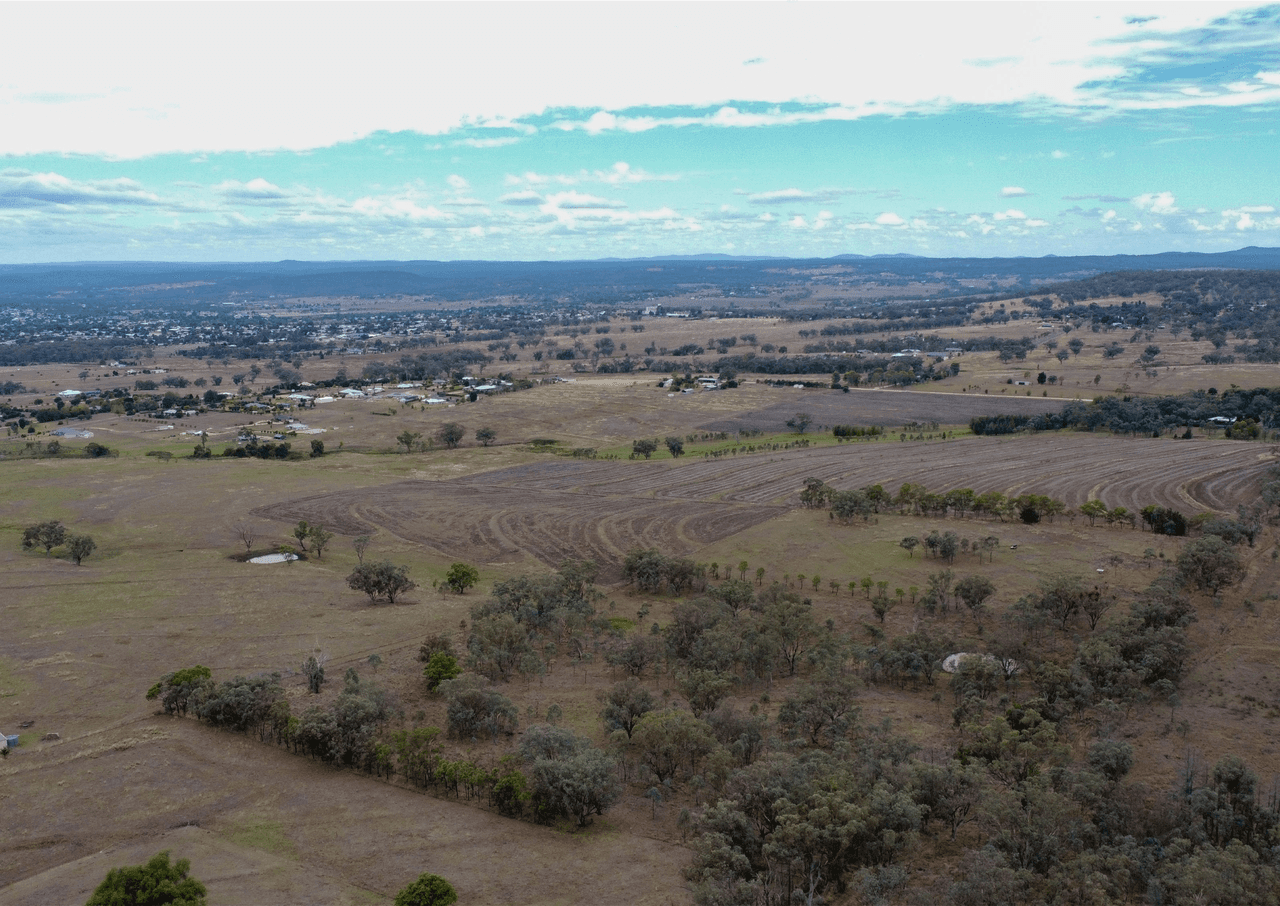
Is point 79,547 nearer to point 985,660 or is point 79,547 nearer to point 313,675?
point 313,675

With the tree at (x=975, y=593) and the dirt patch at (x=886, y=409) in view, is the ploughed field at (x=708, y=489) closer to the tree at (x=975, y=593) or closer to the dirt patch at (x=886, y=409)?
the dirt patch at (x=886, y=409)

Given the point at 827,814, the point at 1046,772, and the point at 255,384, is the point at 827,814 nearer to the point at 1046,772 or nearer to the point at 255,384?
the point at 1046,772

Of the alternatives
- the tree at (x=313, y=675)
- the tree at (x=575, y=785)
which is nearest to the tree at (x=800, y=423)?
the tree at (x=313, y=675)

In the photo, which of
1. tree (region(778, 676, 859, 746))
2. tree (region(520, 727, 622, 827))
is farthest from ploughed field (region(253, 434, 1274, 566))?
tree (region(520, 727, 622, 827))

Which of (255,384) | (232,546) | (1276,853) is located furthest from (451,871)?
(255,384)

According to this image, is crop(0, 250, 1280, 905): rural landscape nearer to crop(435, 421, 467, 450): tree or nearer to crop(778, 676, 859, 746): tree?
crop(778, 676, 859, 746): tree

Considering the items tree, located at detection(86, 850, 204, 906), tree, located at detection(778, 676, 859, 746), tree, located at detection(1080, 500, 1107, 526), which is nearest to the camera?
tree, located at detection(86, 850, 204, 906)

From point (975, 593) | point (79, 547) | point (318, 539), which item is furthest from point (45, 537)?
point (975, 593)
